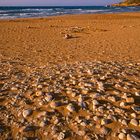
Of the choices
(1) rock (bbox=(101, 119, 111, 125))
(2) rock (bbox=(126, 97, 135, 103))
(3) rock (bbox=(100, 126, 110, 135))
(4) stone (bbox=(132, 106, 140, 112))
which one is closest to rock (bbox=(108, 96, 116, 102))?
(2) rock (bbox=(126, 97, 135, 103))

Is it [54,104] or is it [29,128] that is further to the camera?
[54,104]

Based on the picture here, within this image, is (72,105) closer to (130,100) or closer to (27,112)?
(27,112)

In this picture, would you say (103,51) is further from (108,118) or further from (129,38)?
(108,118)

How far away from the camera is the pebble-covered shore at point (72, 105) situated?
4.75 metres

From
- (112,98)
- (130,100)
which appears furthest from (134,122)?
(112,98)

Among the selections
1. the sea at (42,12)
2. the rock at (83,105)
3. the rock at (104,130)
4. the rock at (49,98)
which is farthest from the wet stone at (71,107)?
the sea at (42,12)

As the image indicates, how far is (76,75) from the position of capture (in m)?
7.34

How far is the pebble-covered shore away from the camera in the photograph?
187 inches

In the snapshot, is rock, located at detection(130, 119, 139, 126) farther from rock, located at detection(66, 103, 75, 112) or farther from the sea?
the sea

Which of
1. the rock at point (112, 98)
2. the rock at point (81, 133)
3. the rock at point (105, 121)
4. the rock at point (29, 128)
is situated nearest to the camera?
the rock at point (81, 133)

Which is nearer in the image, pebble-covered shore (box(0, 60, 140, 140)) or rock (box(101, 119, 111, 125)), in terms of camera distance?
pebble-covered shore (box(0, 60, 140, 140))

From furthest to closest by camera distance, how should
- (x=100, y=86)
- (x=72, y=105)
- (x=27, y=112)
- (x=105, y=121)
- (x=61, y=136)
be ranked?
(x=100, y=86)
(x=72, y=105)
(x=27, y=112)
(x=105, y=121)
(x=61, y=136)

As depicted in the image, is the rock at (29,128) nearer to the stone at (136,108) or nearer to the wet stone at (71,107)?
the wet stone at (71,107)

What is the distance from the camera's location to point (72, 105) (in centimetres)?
549
